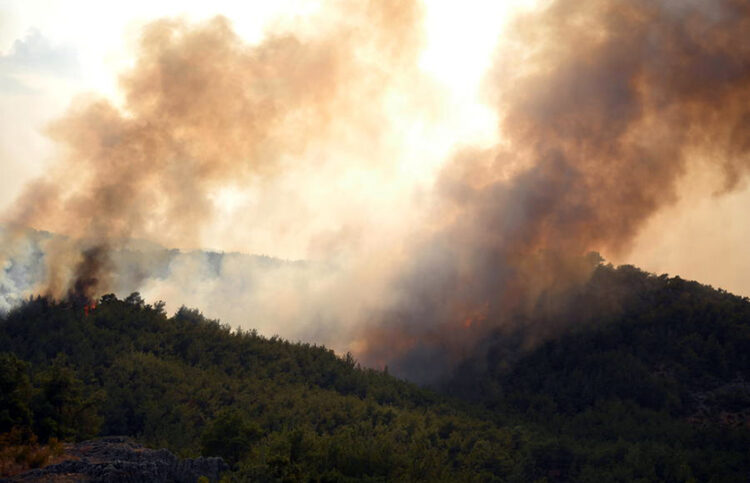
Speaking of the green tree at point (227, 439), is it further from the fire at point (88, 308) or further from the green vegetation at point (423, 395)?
the fire at point (88, 308)

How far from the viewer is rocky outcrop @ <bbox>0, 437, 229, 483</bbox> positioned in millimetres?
42000

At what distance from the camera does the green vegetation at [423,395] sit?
67.4 metres

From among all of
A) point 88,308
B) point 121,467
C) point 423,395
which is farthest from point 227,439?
point 88,308

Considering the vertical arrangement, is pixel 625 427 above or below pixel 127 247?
below

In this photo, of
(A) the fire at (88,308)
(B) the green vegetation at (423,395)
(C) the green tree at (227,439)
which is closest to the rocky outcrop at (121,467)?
(B) the green vegetation at (423,395)

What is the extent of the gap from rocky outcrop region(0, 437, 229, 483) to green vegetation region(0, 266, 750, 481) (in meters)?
4.97

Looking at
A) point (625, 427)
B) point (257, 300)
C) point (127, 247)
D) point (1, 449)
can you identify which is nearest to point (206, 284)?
point (257, 300)

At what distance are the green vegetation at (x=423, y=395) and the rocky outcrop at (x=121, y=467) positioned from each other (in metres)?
4.97

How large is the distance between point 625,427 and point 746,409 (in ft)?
67.7

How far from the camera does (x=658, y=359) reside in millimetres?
128125

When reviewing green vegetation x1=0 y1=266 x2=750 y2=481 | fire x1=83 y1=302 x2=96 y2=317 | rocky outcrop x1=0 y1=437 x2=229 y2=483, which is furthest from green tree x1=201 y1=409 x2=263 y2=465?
fire x1=83 y1=302 x2=96 y2=317

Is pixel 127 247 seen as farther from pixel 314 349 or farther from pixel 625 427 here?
pixel 625 427

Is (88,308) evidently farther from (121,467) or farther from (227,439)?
(121,467)

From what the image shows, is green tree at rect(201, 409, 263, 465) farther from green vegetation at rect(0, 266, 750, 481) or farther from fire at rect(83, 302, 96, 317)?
fire at rect(83, 302, 96, 317)
